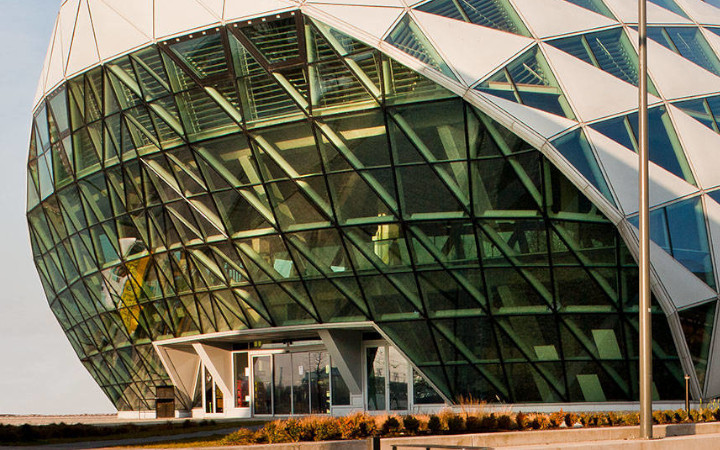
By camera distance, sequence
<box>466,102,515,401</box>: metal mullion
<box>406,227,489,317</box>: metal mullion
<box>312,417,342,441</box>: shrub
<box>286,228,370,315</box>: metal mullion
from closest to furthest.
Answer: <box>312,417,342,441</box>: shrub < <box>466,102,515,401</box>: metal mullion < <box>406,227,489,317</box>: metal mullion < <box>286,228,370,315</box>: metal mullion

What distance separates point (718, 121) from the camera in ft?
92.9

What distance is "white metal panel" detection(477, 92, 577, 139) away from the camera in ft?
83.9

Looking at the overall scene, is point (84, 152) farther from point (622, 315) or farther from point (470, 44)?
point (622, 315)

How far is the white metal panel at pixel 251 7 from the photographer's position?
27.0m

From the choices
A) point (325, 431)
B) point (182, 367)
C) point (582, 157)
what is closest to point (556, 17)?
point (582, 157)

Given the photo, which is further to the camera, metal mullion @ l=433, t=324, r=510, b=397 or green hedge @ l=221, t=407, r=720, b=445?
metal mullion @ l=433, t=324, r=510, b=397

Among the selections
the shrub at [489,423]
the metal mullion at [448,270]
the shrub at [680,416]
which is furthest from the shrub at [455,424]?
the metal mullion at [448,270]

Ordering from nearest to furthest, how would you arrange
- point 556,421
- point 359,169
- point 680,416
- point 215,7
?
point 556,421, point 680,416, point 215,7, point 359,169

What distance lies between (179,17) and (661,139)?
→ 1669 centimetres

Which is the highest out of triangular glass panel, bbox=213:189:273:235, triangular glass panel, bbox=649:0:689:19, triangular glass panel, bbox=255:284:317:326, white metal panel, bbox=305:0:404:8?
triangular glass panel, bbox=649:0:689:19

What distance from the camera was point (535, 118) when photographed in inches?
1010

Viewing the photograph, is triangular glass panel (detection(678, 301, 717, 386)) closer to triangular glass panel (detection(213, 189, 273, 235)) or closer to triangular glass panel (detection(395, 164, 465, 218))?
triangular glass panel (detection(395, 164, 465, 218))

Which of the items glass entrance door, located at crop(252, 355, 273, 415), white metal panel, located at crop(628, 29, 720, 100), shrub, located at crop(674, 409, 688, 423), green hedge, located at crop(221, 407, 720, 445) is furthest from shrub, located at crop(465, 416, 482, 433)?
glass entrance door, located at crop(252, 355, 273, 415)

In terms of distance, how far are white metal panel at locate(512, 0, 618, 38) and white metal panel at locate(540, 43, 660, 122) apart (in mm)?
775
